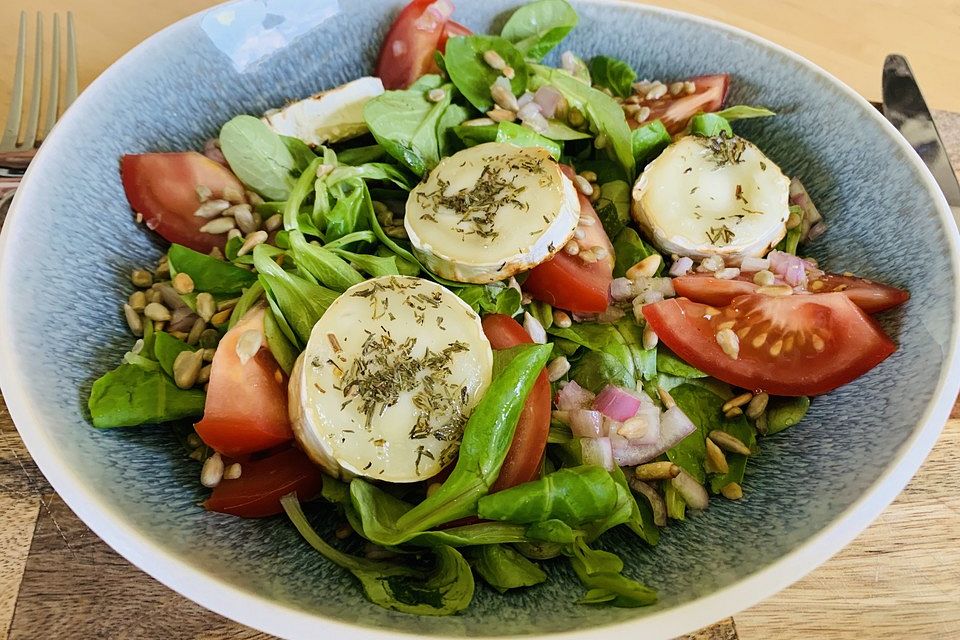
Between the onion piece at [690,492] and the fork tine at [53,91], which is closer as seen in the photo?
the onion piece at [690,492]

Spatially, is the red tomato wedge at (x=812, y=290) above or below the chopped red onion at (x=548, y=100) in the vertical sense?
below

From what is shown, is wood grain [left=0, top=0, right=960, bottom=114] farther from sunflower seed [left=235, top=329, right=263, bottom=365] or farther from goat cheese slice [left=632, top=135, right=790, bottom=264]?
sunflower seed [left=235, top=329, right=263, bottom=365]

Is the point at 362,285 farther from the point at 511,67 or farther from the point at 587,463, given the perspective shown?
the point at 511,67

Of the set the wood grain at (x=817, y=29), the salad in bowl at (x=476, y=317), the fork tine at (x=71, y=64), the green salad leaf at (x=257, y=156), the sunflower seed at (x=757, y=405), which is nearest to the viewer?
the salad in bowl at (x=476, y=317)

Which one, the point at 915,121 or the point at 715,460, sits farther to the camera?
the point at 915,121

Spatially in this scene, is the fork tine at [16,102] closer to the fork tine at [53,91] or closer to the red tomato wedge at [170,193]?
the fork tine at [53,91]

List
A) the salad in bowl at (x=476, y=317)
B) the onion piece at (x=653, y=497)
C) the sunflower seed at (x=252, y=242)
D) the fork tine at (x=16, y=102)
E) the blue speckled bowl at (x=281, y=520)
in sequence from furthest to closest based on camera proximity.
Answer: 1. the fork tine at (x=16, y=102)
2. the sunflower seed at (x=252, y=242)
3. the onion piece at (x=653, y=497)
4. the salad in bowl at (x=476, y=317)
5. the blue speckled bowl at (x=281, y=520)

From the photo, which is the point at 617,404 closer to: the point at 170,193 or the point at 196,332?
the point at 196,332

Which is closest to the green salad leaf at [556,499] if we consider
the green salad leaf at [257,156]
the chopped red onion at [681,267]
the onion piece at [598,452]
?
the onion piece at [598,452]

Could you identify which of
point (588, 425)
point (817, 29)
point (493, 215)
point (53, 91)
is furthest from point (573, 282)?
point (817, 29)

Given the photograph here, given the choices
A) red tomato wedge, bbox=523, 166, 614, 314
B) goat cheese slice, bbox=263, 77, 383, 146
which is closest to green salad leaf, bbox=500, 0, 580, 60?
goat cheese slice, bbox=263, 77, 383, 146
